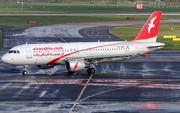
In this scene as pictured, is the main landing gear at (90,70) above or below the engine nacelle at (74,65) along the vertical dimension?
below

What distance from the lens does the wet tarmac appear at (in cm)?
3042

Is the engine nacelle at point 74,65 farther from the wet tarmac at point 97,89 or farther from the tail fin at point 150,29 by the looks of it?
the tail fin at point 150,29

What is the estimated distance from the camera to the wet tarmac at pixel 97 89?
30.4 meters

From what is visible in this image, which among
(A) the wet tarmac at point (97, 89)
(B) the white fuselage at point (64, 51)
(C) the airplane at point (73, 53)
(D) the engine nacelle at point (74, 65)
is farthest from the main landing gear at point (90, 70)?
(D) the engine nacelle at point (74, 65)

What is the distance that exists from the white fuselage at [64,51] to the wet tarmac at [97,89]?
2364 millimetres

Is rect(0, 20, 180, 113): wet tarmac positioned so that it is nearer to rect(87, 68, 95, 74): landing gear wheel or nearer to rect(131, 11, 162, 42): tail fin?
rect(87, 68, 95, 74): landing gear wheel

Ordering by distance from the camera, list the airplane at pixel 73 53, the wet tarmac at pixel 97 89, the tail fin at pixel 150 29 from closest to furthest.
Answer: the wet tarmac at pixel 97 89
the airplane at pixel 73 53
the tail fin at pixel 150 29

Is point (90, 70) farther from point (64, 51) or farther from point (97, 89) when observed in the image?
point (97, 89)

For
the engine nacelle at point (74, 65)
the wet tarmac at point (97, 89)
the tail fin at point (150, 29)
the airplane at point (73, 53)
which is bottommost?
the wet tarmac at point (97, 89)

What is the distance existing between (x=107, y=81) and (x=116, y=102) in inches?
367

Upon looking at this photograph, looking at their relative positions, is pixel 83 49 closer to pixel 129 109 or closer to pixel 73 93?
pixel 73 93

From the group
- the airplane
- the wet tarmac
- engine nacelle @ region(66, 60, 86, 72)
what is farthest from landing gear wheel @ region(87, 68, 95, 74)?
engine nacelle @ region(66, 60, 86, 72)

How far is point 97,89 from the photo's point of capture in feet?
122

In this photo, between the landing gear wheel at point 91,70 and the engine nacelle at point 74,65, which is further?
the landing gear wheel at point 91,70
